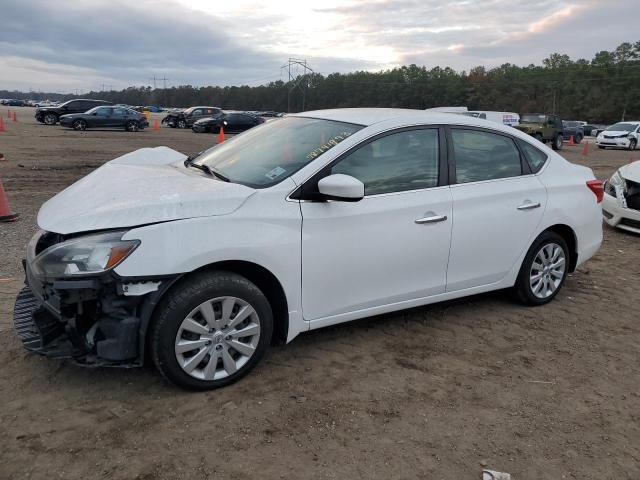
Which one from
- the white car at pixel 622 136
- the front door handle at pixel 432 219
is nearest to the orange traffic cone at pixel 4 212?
the front door handle at pixel 432 219

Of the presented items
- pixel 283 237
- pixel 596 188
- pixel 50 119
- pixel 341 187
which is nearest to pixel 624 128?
pixel 596 188

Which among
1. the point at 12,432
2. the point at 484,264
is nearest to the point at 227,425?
the point at 12,432

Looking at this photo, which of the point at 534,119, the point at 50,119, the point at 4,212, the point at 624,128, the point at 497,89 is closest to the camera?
the point at 4,212

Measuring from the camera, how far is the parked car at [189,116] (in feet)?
119

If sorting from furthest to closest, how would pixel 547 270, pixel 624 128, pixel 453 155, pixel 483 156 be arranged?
1. pixel 624 128
2. pixel 547 270
3. pixel 483 156
4. pixel 453 155

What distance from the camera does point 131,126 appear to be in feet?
97.8

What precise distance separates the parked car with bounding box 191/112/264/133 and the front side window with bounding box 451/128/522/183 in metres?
28.5

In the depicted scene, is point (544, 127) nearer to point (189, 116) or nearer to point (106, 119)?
point (189, 116)

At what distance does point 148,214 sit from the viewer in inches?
115

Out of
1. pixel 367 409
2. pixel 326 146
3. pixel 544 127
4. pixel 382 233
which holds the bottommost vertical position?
pixel 367 409

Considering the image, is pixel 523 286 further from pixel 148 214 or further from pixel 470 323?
pixel 148 214

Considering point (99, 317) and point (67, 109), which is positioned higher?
point (67, 109)

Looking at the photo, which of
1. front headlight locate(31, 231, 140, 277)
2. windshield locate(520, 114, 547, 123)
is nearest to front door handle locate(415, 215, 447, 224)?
front headlight locate(31, 231, 140, 277)

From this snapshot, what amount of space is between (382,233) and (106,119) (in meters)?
29.1
